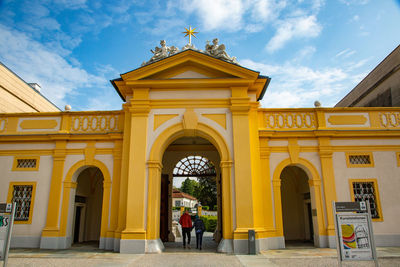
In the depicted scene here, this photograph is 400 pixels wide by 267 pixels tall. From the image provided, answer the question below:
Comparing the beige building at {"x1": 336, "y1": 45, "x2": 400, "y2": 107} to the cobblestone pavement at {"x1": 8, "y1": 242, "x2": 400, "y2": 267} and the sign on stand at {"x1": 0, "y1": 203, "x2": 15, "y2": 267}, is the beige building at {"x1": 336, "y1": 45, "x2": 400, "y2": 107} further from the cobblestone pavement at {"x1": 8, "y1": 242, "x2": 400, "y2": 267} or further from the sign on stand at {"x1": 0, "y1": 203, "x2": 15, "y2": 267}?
the sign on stand at {"x1": 0, "y1": 203, "x2": 15, "y2": 267}

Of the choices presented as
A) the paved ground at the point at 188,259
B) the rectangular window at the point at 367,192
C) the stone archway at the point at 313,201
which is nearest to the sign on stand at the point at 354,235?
the paved ground at the point at 188,259

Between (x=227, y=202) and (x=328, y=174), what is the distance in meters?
4.55

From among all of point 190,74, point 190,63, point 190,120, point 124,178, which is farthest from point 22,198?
point 190,63

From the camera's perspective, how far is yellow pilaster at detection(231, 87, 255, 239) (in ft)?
34.4

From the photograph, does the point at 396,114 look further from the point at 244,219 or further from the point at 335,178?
the point at 244,219

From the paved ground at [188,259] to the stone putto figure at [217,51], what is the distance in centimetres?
765

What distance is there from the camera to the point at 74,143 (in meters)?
12.7

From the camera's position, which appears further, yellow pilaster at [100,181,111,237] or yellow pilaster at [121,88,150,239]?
yellow pilaster at [100,181,111,237]

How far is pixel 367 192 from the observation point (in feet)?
39.9

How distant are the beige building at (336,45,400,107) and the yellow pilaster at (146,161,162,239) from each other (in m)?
12.7

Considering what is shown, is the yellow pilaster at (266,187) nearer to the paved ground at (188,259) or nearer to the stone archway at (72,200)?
the paved ground at (188,259)

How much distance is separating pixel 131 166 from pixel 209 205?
3749cm

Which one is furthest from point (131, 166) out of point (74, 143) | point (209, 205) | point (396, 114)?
point (209, 205)

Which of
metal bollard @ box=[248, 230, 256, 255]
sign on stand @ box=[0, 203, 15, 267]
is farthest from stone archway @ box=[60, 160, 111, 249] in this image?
metal bollard @ box=[248, 230, 256, 255]
